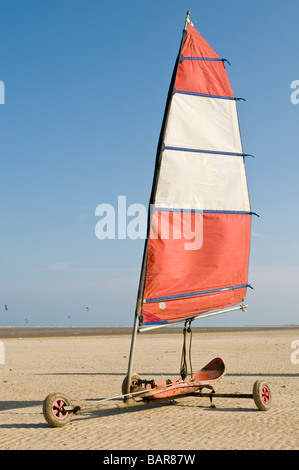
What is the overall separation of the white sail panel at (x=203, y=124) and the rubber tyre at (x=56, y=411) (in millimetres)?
4843

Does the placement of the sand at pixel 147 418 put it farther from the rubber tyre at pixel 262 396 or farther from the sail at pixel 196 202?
the sail at pixel 196 202

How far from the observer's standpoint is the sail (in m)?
9.35

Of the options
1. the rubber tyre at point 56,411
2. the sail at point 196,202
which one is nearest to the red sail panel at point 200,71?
the sail at point 196,202

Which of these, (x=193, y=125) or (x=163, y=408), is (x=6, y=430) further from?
(x=193, y=125)

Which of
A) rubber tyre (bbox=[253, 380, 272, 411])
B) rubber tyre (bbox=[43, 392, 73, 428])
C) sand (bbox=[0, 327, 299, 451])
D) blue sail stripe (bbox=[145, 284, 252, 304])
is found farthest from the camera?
blue sail stripe (bbox=[145, 284, 252, 304])

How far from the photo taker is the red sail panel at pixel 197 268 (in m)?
9.27

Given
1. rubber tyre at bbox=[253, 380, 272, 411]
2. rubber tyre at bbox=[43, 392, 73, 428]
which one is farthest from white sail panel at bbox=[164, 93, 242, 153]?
rubber tyre at bbox=[43, 392, 73, 428]

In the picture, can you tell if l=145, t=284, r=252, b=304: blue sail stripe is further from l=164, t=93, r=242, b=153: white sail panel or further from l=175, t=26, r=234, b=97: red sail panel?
l=175, t=26, r=234, b=97: red sail panel

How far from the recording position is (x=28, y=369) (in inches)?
642

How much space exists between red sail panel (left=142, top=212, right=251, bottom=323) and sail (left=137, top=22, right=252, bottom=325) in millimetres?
18

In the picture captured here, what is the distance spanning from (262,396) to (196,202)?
12.2 ft
